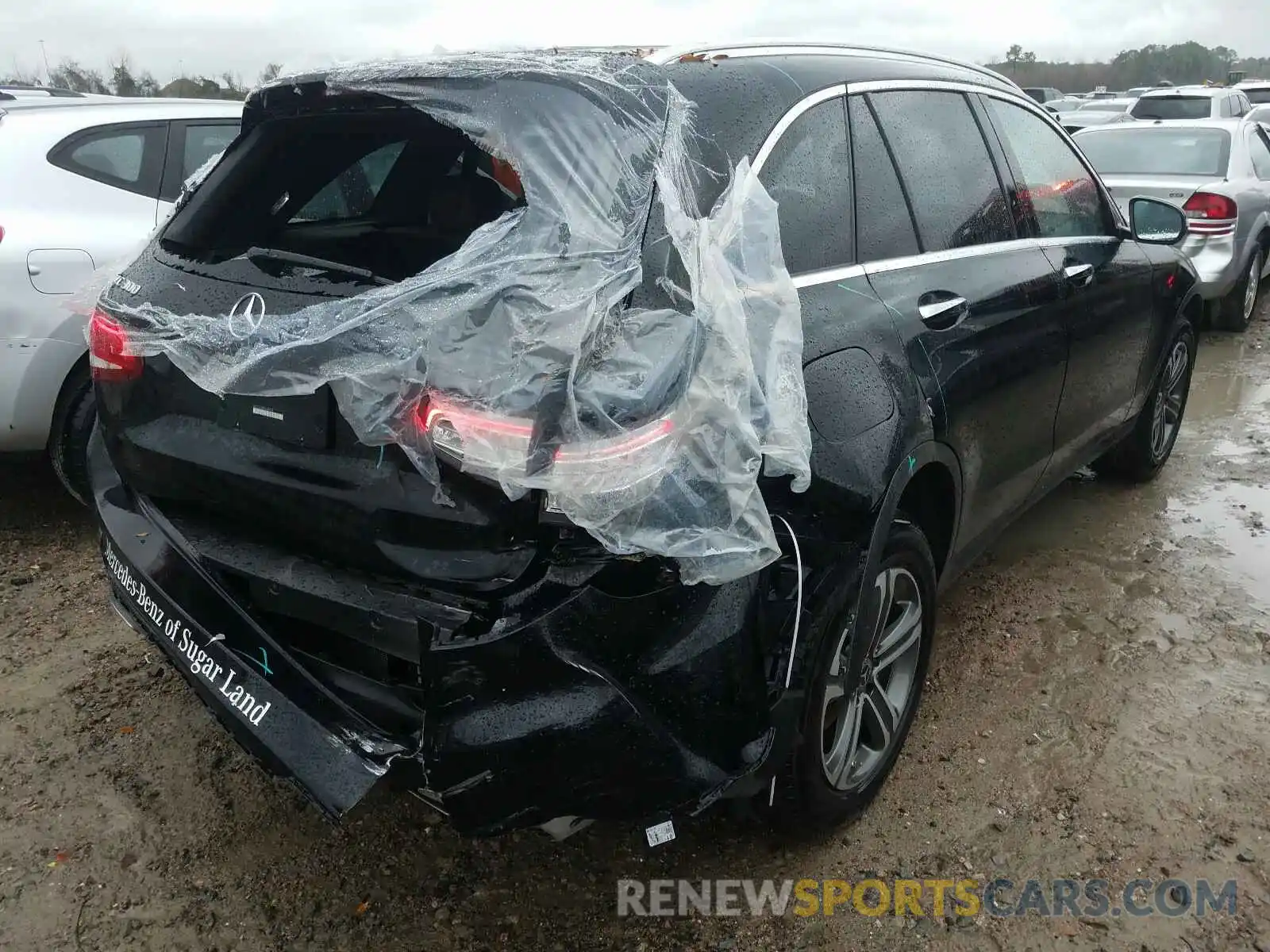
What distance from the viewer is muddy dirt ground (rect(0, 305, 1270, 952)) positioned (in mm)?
2219

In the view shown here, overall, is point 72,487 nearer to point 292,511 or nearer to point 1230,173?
point 292,511

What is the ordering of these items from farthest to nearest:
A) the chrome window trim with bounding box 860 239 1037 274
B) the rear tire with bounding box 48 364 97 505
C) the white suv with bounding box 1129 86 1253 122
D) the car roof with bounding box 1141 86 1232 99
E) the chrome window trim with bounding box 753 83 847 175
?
the car roof with bounding box 1141 86 1232 99 < the white suv with bounding box 1129 86 1253 122 < the rear tire with bounding box 48 364 97 505 < the chrome window trim with bounding box 860 239 1037 274 < the chrome window trim with bounding box 753 83 847 175

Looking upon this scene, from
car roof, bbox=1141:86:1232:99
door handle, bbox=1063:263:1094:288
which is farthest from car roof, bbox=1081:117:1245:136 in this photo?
car roof, bbox=1141:86:1232:99

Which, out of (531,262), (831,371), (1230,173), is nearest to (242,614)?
(531,262)

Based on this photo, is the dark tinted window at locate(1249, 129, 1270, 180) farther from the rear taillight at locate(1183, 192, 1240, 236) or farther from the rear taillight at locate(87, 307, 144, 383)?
the rear taillight at locate(87, 307, 144, 383)

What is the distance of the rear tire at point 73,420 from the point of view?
149 inches

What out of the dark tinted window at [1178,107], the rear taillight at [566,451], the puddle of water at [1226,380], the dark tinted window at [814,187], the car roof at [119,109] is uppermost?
the dark tinted window at [814,187]

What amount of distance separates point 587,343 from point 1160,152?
7688 millimetres

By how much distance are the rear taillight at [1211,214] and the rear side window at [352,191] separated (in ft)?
20.9

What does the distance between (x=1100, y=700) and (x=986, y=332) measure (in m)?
1.18

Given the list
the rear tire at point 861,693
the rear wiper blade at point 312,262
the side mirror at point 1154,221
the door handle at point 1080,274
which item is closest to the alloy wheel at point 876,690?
the rear tire at point 861,693

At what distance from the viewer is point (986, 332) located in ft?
8.91

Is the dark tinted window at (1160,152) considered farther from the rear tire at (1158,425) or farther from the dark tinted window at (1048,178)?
the dark tinted window at (1048,178)

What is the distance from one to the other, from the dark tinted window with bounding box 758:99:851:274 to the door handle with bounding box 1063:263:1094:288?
1192 mm
